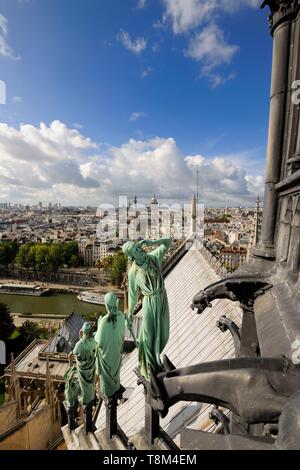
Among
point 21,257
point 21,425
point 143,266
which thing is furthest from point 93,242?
point 143,266

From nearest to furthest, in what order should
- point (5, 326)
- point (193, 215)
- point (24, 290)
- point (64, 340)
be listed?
point (64, 340) < point (193, 215) < point (5, 326) < point (24, 290)

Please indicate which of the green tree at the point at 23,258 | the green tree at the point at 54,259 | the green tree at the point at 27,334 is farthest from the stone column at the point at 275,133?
the green tree at the point at 23,258

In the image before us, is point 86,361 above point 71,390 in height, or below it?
above

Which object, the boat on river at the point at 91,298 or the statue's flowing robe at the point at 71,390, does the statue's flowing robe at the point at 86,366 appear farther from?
the boat on river at the point at 91,298

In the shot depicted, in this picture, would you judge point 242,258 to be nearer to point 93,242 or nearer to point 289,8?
point 93,242

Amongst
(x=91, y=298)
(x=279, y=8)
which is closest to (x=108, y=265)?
(x=91, y=298)

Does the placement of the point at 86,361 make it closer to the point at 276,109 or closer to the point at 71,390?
the point at 71,390

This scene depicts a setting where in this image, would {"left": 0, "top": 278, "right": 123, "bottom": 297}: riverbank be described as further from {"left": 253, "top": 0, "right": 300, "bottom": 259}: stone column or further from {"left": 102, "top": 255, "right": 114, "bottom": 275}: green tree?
{"left": 253, "top": 0, "right": 300, "bottom": 259}: stone column
